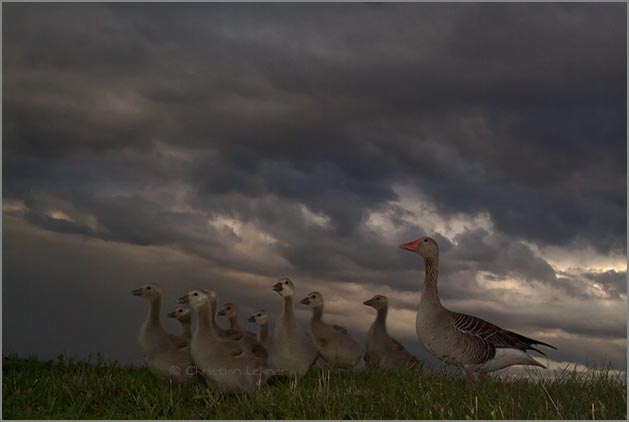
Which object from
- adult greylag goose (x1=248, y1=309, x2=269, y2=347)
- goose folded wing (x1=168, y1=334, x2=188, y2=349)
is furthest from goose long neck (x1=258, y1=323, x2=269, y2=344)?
goose folded wing (x1=168, y1=334, x2=188, y2=349)

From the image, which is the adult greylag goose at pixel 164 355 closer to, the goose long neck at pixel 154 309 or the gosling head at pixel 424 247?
the goose long neck at pixel 154 309

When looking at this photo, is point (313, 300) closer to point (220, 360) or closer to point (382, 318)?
point (382, 318)

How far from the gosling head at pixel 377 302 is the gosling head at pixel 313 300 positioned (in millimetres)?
1785

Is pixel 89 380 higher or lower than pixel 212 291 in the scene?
lower

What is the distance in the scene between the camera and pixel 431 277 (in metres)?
15.2

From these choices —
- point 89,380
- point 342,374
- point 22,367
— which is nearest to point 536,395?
point 342,374

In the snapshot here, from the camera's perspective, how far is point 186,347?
41.3 ft

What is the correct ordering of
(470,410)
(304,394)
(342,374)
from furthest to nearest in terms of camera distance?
1. (342,374)
2. (304,394)
3. (470,410)

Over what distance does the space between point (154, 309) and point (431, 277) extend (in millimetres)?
6016

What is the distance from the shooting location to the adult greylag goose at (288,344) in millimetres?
12117

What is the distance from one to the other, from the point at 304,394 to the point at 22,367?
781cm

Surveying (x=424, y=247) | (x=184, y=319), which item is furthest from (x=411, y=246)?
(x=184, y=319)

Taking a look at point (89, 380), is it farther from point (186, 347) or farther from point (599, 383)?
point (599, 383)

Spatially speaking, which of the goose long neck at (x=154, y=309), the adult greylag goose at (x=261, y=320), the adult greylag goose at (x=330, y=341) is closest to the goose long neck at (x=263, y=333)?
the adult greylag goose at (x=261, y=320)
